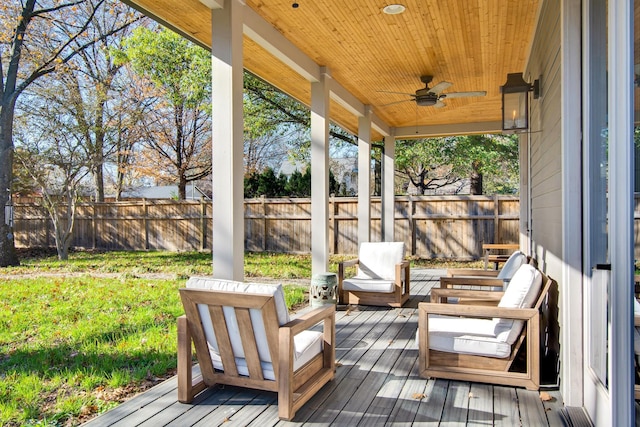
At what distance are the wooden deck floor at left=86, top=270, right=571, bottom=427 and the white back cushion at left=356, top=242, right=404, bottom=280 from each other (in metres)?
2.55

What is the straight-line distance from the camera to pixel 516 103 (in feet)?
13.8

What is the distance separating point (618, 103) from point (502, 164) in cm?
1720

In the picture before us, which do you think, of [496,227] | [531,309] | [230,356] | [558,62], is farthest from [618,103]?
[496,227]

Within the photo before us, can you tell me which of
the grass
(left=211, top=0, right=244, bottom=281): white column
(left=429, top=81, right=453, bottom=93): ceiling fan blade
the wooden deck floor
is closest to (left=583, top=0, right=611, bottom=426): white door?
the wooden deck floor

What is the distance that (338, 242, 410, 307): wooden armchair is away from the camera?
228 inches

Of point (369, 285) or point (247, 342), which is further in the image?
point (369, 285)

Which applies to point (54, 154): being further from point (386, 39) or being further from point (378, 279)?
point (386, 39)

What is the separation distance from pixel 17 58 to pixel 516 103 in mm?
10614

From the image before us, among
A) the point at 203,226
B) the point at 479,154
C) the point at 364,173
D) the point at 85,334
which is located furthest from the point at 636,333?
the point at 479,154

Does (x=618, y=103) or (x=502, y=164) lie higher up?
(x=502, y=164)

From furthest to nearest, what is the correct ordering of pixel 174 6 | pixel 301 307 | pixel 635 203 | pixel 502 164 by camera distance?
pixel 502 164, pixel 301 307, pixel 174 6, pixel 635 203

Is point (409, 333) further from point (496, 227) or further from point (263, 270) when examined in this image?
point (496, 227)

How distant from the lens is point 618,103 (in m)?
1.93

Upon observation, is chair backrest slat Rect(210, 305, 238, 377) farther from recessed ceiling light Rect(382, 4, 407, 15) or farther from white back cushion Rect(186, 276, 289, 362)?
recessed ceiling light Rect(382, 4, 407, 15)
